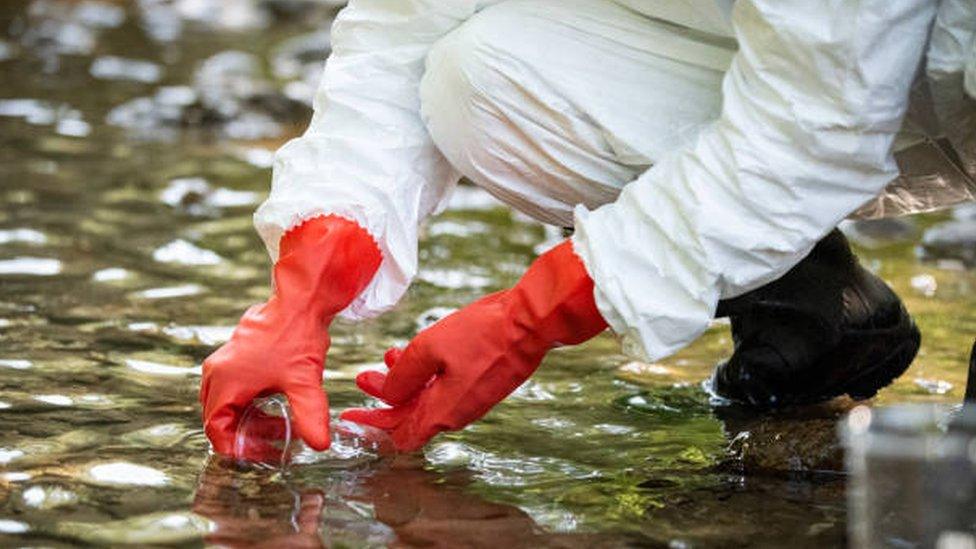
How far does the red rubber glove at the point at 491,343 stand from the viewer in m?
2.41

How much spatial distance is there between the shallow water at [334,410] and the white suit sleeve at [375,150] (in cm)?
32

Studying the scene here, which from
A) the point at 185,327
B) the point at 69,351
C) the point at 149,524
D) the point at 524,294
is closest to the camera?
the point at 149,524

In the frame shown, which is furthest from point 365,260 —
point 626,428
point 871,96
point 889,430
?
point 889,430

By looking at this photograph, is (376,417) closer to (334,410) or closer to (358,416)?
(358,416)

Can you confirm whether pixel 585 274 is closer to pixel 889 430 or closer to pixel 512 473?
pixel 512 473

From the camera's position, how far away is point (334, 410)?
287 cm

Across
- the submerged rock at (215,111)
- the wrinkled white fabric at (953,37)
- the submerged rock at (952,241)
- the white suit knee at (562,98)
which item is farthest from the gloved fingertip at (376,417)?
the submerged rock at (215,111)

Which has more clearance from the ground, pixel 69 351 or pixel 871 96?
pixel 871 96

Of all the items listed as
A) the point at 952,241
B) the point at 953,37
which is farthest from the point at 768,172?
the point at 952,241

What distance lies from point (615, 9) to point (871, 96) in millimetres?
574

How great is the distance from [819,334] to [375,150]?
0.77 metres

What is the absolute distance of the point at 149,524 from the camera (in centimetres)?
224

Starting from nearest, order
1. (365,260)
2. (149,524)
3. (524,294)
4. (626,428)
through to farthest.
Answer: (149,524) < (524,294) < (365,260) < (626,428)

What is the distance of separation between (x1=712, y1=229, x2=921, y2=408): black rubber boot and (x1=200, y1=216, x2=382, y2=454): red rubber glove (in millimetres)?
610
